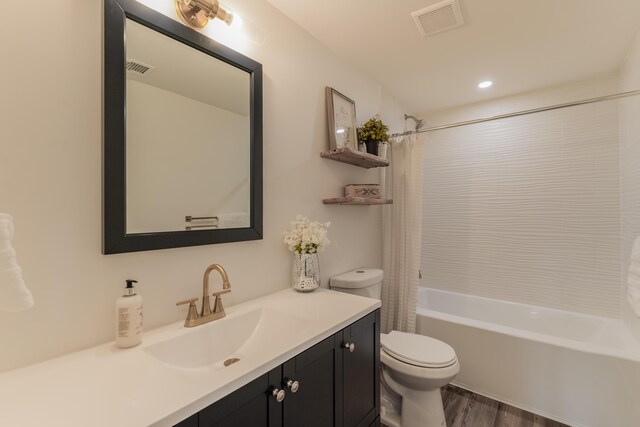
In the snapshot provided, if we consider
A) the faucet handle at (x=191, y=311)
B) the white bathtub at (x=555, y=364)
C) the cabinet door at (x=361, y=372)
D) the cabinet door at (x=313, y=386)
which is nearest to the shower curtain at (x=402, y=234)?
the white bathtub at (x=555, y=364)

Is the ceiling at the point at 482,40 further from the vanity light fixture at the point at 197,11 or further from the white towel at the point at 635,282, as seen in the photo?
the white towel at the point at 635,282

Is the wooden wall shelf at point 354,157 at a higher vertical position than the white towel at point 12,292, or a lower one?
higher

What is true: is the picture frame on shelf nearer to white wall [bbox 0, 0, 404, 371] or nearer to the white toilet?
the white toilet

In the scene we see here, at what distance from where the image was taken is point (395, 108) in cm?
275

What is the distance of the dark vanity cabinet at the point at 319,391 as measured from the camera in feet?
2.49

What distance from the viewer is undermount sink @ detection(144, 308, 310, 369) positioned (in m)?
0.97

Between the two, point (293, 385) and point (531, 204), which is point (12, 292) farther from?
point (531, 204)

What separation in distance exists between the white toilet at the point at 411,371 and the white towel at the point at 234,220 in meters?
0.77

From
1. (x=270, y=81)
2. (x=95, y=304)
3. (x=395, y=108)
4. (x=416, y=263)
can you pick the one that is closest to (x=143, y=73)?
(x=270, y=81)

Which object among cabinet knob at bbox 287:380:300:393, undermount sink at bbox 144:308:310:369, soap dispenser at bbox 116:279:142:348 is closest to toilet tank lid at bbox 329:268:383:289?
undermount sink at bbox 144:308:310:369

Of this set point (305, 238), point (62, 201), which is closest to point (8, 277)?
point (62, 201)

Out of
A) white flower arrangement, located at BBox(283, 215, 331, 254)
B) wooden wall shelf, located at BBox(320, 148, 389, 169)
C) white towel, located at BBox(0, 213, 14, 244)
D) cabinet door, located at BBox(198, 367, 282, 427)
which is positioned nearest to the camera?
white towel, located at BBox(0, 213, 14, 244)

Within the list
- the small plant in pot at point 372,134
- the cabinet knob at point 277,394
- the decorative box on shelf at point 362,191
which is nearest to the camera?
the cabinet knob at point 277,394

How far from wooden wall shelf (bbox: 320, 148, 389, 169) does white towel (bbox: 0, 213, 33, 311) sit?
1.44 m
